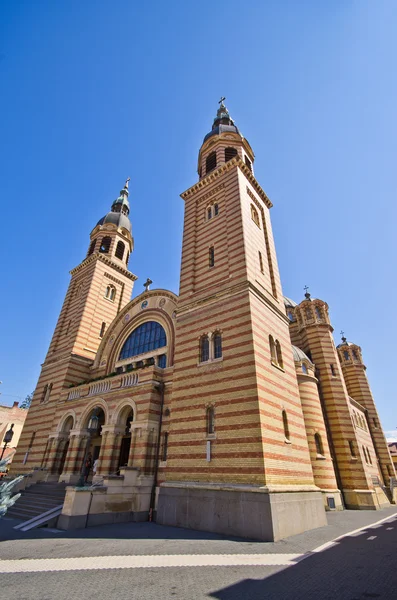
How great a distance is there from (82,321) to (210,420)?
652 inches

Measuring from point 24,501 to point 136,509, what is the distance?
6.58m

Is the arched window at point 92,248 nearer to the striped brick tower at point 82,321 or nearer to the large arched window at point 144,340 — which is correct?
the striped brick tower at point 82,321


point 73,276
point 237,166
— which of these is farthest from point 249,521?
point 73,276

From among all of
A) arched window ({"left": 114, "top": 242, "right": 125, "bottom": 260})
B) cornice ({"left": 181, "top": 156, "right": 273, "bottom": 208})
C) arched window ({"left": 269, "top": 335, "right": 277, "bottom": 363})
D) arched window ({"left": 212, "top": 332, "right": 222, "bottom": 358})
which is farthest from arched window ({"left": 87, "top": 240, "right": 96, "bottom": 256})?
arched window ({"left": 269, "top": 335, "right": 277, "bottom": 363})

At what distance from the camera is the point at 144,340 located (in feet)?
74.6

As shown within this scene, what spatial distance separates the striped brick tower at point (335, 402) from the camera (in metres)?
21.8

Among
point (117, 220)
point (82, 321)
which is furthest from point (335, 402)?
point (117, 220)

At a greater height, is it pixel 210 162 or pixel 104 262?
pixel 210 162

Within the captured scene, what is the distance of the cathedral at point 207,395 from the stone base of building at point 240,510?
1.7 inches

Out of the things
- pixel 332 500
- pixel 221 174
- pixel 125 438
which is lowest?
pixel 332 500

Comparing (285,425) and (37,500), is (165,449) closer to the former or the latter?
(285,425)

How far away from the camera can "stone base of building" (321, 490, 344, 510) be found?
19720 mm

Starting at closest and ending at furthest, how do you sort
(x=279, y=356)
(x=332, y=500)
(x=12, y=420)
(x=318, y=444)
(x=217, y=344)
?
(x=217, y=344) → (x=279, y=356) → (x=332, y=500) → (x=318, y=444) → (x=12, y=420)

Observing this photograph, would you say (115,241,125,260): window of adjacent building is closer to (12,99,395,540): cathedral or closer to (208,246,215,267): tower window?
(12,99,395,540): cathedral
